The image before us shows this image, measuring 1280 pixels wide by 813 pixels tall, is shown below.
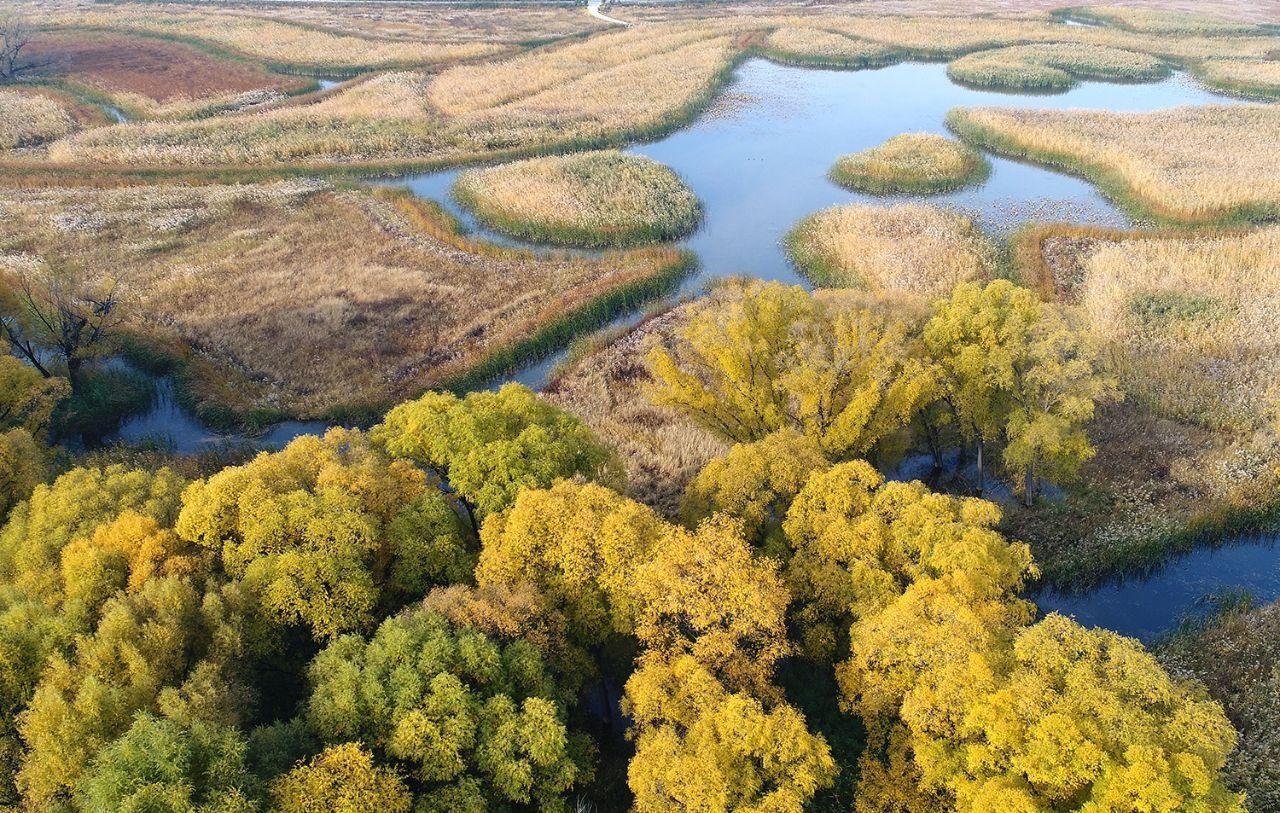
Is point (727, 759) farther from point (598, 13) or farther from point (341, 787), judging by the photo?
point (598, 13)

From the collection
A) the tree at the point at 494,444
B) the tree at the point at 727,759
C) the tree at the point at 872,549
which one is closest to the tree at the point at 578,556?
the tree at the point at 494,444

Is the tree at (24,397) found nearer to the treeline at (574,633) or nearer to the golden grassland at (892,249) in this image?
the treeline at (574,633)

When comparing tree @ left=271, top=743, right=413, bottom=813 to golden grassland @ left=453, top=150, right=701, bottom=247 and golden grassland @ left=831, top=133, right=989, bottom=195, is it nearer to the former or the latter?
golden grassland @ left=453, top=150, right=701, bottom=247

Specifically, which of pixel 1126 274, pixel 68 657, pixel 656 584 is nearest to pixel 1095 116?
pixel 1126 274

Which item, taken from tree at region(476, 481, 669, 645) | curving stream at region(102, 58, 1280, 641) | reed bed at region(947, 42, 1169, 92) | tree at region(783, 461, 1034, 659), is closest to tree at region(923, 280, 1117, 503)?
curving stream at region(102, 58, 1280, 641)

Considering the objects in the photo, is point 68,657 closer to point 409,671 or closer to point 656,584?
point 409,671

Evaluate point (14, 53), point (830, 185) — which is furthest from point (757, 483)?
point (14, 53)
